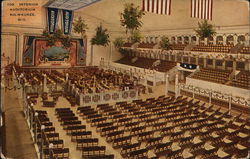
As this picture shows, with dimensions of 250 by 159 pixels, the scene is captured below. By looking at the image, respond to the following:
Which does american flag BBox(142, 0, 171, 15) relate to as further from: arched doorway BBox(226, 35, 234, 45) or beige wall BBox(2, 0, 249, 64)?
arched doorway BBox(226, 35, 234, 45)

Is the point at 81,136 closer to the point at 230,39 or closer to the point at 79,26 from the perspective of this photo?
the point at 230,39

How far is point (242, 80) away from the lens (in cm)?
2066

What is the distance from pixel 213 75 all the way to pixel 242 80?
3390 millimetres

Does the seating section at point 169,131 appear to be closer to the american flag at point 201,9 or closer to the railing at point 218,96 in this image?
the railing at point 218,96

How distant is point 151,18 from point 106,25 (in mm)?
7390

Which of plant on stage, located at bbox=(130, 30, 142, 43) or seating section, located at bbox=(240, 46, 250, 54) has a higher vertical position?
plant on stage, located at bbox=(130, 30, 142, 43)

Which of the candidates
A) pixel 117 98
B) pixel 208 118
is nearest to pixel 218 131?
pixel 208 118

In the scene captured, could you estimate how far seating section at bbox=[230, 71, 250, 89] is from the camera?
1935 cm

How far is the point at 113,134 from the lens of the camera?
12.0 metres

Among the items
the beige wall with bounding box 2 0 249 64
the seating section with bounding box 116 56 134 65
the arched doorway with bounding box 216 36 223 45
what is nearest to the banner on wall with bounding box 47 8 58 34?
the beige wall with bounding box 2 0 249 64

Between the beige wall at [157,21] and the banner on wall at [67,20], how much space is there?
1296 millimetres

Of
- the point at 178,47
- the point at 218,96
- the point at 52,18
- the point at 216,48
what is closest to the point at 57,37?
the point at 52,18

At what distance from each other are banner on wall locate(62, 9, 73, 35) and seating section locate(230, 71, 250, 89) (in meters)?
23.7

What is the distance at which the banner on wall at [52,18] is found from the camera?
3416cm
